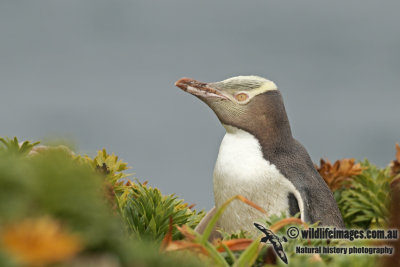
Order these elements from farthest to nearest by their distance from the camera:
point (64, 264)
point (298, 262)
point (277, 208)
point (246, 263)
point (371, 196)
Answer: point (371, 196) < point (277, 208) < point (246, 263) < point (298, 262) < point (64, 264)

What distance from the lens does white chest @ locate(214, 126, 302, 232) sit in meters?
3.17

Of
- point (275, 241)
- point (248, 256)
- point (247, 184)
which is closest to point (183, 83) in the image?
point (247, 184)

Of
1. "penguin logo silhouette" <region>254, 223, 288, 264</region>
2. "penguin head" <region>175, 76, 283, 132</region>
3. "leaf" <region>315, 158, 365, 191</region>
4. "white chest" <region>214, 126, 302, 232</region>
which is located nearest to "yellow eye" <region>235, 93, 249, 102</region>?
"penguin head" <region>175, 76, 283, 132</region>

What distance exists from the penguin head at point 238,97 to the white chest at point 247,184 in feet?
0.45

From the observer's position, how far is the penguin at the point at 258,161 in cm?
318

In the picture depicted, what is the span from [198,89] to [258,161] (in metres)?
0.59

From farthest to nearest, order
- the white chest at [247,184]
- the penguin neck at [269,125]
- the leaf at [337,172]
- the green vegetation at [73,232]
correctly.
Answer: the leaf at [337,172] < the penguin neck at [269,125] < the white chest at [247,184] < the green vegetation at [73,232]

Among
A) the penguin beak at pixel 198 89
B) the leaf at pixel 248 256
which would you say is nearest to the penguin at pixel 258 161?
the penguin beak at pixel 198 89

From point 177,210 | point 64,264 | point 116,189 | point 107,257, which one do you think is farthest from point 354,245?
point 116,189

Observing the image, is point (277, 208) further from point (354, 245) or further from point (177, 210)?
point (354, 245)

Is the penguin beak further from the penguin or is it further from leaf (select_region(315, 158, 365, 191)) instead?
leaf (select_region(315, 158, 365, 191))

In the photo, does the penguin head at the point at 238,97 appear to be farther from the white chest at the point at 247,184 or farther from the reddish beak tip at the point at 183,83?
the white chest at the point at 247,184

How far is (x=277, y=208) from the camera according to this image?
317 centimetres

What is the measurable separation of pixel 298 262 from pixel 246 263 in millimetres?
205
